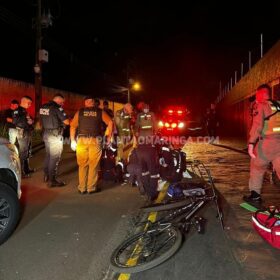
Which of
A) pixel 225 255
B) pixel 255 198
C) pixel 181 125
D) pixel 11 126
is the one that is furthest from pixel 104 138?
pixel 181 125

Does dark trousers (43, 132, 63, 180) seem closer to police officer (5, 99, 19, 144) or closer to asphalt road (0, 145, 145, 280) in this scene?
asphalt road (0, 145, 145, 280)

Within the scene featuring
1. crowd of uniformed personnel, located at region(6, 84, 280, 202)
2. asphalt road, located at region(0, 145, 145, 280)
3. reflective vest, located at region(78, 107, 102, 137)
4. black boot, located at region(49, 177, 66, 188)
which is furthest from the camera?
black boot, located at region(49, 177, 66, 188)

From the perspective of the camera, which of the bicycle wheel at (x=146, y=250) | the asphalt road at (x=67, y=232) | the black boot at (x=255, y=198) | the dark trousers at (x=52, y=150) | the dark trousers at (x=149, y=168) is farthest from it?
the dark trousers at (x=52, y=150)

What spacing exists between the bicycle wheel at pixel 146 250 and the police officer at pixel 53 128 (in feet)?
14.0

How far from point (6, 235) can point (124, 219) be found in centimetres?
175

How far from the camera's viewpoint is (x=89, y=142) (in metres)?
7.43

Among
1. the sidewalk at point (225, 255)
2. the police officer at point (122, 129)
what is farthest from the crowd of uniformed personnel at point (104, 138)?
the sidewalk at point (225, 255)

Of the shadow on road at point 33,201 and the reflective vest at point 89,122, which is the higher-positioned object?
the reflective vest at point 89,122

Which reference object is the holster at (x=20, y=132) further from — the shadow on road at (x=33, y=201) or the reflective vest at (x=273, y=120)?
the reflective vest at (x=273, y=120)

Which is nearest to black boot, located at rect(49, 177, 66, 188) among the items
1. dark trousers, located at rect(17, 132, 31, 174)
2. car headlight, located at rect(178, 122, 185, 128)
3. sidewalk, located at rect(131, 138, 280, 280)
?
dark trousers, located at rect(17, 132, 31, 174)

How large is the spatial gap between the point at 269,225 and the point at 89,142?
398 centimetres

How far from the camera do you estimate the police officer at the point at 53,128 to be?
8.20 meters

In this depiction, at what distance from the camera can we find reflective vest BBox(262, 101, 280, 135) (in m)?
6.00

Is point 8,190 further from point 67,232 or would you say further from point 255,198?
point 255,198
